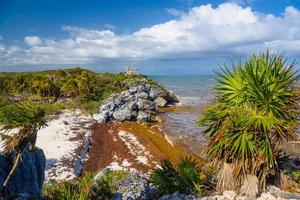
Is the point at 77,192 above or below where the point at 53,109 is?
above

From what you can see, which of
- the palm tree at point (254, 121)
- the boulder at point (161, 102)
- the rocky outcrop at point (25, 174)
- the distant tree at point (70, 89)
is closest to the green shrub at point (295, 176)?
the palm tree at point (254, 121)

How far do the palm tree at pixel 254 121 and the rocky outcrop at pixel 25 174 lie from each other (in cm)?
569

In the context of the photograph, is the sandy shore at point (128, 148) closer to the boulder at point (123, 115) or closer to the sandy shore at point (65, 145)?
the sandy shore at point (65, 145)

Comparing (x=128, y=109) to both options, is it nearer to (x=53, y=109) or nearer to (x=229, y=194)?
(x=53, y=109)

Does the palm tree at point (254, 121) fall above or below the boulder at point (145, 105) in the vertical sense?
above

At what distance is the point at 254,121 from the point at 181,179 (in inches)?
145

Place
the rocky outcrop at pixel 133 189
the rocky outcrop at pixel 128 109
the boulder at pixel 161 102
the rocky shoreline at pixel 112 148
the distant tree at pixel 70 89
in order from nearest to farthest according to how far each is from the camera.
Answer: the rocky outcrop at pixel 133 189, the rocky shoreline at pixel 112 148, the rocky outcrop at pixel 128 109, the distant tree at pixel 70 89, the boulder at pixel 161 102

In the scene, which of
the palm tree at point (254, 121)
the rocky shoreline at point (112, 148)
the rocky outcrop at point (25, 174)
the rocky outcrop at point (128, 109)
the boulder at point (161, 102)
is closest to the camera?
the rocky outcrop at point (25, 174)

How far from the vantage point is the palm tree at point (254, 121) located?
34.2 ft

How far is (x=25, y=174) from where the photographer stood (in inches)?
314

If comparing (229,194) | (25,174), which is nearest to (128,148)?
(229,194)

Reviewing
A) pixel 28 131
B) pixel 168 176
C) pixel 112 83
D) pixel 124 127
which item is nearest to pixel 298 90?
pixel 168 176

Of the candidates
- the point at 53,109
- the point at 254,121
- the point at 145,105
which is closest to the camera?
the point at 254,121

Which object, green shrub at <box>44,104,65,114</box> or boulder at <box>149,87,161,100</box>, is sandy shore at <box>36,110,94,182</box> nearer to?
green shrub at <box>44,104,65,114</box>
